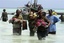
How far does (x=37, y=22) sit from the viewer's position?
53.1 ft

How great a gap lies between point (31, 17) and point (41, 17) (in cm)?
214

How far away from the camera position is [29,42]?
52.7 ft

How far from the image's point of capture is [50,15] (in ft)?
63.4

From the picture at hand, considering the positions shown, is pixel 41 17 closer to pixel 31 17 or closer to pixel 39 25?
pixel 39 25

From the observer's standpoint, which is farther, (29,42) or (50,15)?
(50,15)

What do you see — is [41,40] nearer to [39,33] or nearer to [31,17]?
[39,33]

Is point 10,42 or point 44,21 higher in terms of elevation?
point 44,21

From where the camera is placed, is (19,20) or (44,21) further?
(19,20)

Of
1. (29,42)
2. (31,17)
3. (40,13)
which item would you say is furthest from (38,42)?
(31,17)

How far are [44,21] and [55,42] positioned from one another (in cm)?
119

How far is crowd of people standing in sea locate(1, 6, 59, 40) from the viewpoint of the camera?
1608 centimetres

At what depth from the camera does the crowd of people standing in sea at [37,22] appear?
16.1 meters

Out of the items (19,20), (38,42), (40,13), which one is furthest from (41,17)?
(19,20)

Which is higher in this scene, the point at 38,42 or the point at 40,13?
the point at 40,13
